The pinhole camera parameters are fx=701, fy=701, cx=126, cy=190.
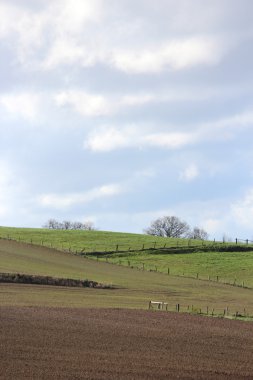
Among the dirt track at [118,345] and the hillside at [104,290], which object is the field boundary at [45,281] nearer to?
the hillside at [104,290]

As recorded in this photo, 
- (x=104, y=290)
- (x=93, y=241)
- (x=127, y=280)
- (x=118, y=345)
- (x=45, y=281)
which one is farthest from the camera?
(x=93, y=241)

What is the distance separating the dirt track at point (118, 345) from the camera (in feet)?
85.4

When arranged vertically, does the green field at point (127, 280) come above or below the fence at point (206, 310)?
above

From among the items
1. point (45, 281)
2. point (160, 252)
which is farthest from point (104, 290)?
point (160, 252)

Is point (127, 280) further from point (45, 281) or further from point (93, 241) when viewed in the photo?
point (93, 241)

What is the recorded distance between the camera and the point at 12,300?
4509cm

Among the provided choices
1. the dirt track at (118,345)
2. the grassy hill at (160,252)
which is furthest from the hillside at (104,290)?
the dirt track at (118,345)

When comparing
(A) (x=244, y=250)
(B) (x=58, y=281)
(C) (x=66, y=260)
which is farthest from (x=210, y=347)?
(A) (x=244, y=250)

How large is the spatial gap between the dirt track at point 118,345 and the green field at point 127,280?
6.42 m

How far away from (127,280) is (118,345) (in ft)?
119

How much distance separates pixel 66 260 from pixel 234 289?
19534 mm

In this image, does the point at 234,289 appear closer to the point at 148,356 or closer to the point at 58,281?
the point at 58,281

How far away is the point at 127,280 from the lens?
6769cm

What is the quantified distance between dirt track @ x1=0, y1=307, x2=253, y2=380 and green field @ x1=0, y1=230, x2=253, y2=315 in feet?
21.1
